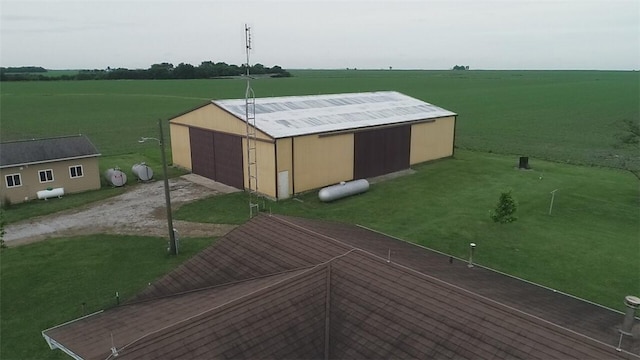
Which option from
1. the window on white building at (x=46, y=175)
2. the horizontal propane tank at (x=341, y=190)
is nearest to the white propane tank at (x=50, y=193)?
the window on white building at (x=46, y=175)

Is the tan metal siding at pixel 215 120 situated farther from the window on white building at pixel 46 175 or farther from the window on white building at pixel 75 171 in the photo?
the window on white building at pixel 46 175

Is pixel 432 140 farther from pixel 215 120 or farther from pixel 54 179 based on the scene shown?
pixel 54 179

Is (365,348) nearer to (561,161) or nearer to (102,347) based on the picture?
(102,347)

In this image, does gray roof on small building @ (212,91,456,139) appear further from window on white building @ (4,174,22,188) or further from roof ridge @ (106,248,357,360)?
roof ridge @ (106,248,357,360)

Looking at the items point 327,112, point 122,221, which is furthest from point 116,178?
point 327,112

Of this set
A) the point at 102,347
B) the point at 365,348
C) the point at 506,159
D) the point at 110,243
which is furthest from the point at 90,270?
the point at 506,159

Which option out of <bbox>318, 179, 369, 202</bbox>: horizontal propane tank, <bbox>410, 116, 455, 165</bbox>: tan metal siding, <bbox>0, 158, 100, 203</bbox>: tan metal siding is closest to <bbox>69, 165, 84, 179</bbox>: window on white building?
<bbox>0, 158, 100, 203</bbox>: tan metal siding
